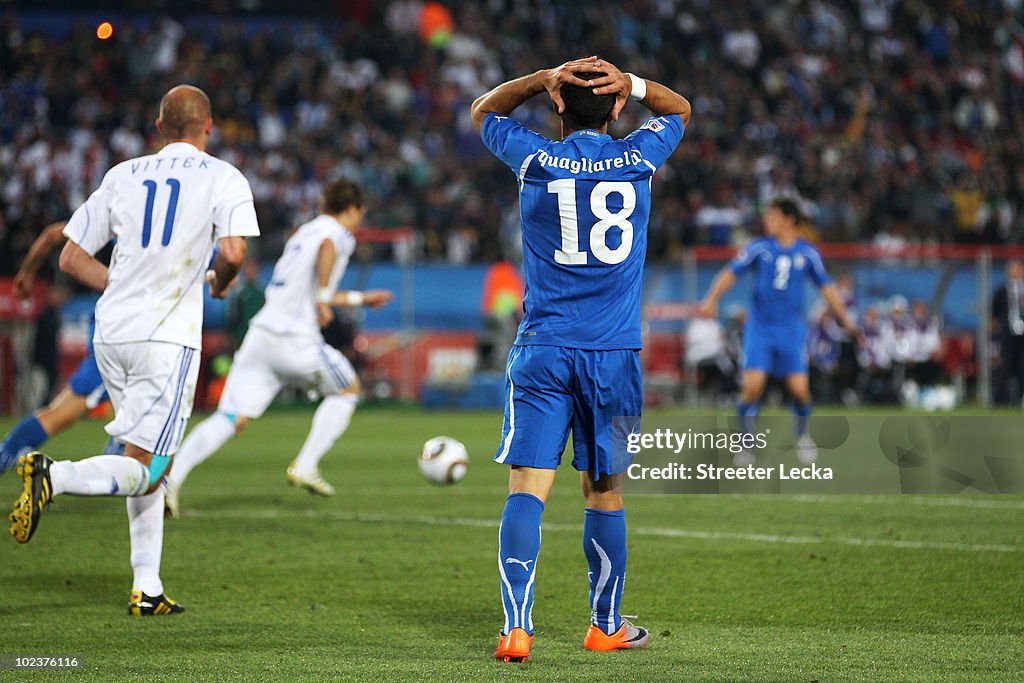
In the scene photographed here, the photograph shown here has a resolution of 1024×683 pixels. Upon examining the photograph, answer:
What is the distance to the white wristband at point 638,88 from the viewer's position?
18.0 feet

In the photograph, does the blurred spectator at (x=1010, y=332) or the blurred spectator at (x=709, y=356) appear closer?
the blurred spectator at (x=1010, y=332)

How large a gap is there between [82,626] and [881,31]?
30.5m

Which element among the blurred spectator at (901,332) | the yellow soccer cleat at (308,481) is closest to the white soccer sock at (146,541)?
the yellow soccer cleat at (308,481)

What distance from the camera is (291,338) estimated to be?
10.9 metres

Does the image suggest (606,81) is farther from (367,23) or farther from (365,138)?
(367,23)

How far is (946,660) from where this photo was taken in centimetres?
537

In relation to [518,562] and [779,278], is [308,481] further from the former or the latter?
[518,562]

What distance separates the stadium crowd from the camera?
26000mm

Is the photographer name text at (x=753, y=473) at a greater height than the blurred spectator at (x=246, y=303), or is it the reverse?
the blurred spectator at (x=246, y=303)

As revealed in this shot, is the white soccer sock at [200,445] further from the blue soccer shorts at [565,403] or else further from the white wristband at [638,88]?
the white wristband at [638,88]

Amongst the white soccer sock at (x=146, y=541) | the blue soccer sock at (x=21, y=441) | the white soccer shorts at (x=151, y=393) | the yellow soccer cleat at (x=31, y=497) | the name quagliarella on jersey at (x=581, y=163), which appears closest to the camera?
the name quagliarella on jersey at (x=581, y=163)

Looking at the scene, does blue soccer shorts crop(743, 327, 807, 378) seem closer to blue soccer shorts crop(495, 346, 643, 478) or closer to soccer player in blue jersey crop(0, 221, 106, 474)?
soccer player in blue jersey crop(0, 221, 106, 474)

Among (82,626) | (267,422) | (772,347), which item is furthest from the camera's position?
(267,422)

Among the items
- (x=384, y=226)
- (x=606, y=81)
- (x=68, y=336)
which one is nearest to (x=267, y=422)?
(x=68, y=336)
